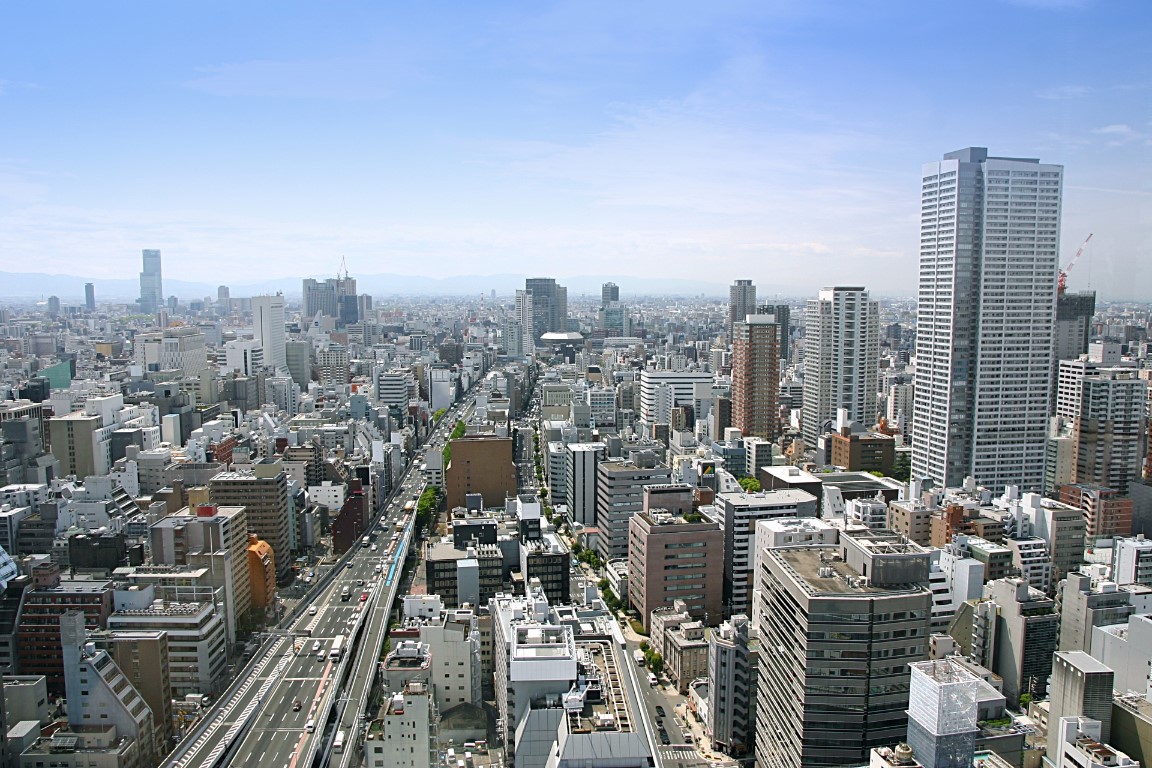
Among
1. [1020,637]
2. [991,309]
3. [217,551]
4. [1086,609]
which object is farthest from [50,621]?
[991,309]

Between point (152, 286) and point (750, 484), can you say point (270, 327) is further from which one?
point (750, 484)

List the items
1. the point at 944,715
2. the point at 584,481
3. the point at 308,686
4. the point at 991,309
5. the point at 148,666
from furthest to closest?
the point at 584,481, the point at 991,309, the point at 308,686, the point at 148,666, the point at 944,715

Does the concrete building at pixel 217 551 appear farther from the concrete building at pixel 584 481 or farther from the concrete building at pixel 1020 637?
the concrete building at pixel 1020 637

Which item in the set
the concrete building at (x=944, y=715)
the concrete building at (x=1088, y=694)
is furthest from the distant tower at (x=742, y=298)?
the concrete building at (x=944, y=715)

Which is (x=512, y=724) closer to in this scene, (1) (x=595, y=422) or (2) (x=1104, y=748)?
(2) (x=1104, y=748)

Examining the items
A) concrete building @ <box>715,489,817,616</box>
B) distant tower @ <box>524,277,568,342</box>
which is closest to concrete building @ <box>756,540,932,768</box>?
concrete building @ <box>715,489,817,616</box>
